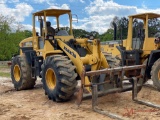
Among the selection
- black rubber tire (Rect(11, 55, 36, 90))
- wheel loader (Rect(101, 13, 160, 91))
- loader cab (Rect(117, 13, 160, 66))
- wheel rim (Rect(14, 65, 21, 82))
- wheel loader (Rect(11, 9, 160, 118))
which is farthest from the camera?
loader cab (Rect(117, 13, 160, 66))

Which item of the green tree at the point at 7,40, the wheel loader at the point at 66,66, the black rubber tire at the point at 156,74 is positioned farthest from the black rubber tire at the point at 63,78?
the green tree at the point at 7,40

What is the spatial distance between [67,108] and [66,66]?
42.2 inches

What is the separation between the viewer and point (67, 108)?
6.82 metres

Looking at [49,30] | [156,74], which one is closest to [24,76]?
[49,30]

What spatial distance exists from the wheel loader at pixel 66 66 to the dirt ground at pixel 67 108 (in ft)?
0.87

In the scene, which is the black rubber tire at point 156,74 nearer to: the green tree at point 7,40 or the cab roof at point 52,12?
the cab roof at point 52,12

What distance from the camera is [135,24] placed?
10.9 meters

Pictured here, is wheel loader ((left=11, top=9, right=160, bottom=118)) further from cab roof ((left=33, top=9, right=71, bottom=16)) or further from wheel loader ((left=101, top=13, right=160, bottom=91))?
wheel loader ((left=101, top=13, right=160, bottom=91))

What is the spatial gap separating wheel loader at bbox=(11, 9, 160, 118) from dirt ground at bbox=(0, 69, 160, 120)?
27 centimetres

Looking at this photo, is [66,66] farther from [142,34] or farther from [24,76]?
[142,34]

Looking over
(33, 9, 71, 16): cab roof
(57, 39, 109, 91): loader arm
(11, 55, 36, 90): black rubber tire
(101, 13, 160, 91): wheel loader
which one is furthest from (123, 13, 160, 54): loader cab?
(11, 55, 36, 90): black rubber tire

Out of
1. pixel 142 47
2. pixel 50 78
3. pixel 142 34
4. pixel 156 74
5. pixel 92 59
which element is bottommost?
pixel 156 74

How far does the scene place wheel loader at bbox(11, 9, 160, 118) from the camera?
698 centimetres

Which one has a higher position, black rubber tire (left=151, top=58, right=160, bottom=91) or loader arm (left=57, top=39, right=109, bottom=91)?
loader arm (left=57, top=39, right=109, bottom=91)
